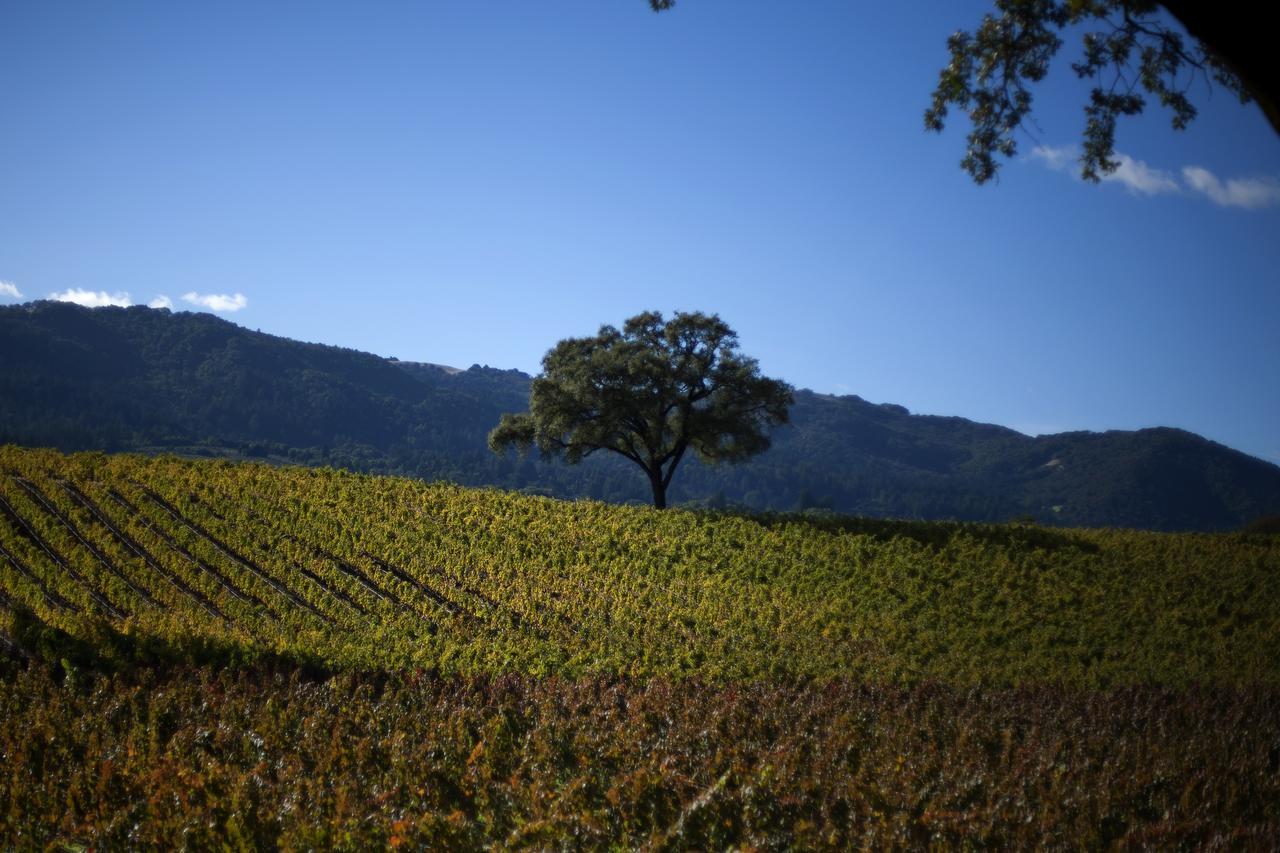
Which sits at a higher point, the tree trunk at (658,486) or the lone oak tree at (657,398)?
the lone oak tree at (657,398)

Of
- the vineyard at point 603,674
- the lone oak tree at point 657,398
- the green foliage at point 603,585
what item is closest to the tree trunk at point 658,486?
the lone oak tree at point 657,398

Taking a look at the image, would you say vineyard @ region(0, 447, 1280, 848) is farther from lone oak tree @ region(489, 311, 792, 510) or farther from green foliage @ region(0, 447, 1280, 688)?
lone oak tree @ region(489, 311, 792, 510)

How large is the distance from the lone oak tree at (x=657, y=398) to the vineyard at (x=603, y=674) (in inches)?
347

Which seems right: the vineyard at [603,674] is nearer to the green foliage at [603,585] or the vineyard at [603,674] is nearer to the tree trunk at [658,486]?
the green foliage at [603,585]

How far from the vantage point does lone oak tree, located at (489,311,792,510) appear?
43.1m

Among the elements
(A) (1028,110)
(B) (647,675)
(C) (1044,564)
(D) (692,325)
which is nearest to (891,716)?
(B) (647,675)

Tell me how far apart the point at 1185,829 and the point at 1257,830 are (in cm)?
71

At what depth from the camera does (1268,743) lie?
11.8 metres

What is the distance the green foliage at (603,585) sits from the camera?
18766 millimetres

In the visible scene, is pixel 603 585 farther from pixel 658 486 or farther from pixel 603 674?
pixel 658 486

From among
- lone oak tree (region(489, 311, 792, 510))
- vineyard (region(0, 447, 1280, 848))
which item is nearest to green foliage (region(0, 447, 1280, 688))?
vineyard (region(0, 447, 1280, 848))

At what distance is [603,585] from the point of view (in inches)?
1041

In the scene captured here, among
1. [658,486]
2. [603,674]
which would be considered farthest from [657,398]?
[603,674]

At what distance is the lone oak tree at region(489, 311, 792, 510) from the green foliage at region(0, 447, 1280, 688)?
7299 mm
